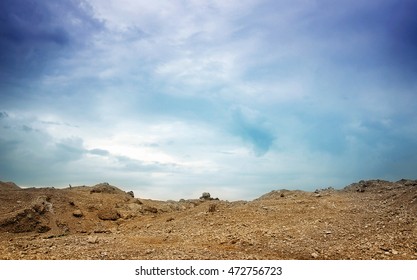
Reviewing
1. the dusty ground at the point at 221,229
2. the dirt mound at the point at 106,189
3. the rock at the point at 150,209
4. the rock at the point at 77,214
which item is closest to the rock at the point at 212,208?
the dusty ground at the point at 221,229

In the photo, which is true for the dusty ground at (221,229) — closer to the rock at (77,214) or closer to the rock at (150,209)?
the rock at (77,214)

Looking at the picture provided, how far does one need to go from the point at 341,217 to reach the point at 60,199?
1486cm

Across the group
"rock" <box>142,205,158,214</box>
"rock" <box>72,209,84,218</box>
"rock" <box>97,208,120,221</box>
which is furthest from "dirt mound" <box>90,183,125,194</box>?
"rock" <box>72,209,84,218</box>

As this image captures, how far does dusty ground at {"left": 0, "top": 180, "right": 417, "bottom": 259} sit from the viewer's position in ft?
39.6

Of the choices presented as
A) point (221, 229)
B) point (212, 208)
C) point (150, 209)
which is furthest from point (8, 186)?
point (221, 229)

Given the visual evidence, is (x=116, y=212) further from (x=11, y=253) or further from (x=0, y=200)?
(x=11, y=253)

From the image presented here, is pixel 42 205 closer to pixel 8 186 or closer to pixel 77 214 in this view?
pixel 77 214

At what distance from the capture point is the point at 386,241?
12500mm

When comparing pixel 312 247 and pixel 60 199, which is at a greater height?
pixel 60 199

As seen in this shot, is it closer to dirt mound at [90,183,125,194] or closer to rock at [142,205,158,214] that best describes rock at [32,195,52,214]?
rock at [142,205,158,214]

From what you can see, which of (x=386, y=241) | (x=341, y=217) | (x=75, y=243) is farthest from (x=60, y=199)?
(x=386, y=241)

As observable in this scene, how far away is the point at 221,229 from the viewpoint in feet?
48.3

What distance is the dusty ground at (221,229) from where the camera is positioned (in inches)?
475

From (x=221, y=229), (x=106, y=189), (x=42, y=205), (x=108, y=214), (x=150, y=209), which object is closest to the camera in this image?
(x=221, y=229)
